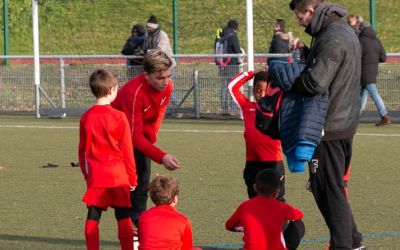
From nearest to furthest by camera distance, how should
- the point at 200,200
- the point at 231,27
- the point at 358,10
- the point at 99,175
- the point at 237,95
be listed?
the point at 99,175, the point at 237,95, the point at 200,200, the point at 231,27, the point at 358,10

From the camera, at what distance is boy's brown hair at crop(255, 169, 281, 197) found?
8047 millimetres

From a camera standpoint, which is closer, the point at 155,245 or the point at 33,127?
the point at 155,245

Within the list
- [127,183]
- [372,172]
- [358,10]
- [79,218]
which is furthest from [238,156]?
[358,10]

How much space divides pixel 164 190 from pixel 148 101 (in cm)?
145

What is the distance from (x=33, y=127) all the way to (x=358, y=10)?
14.5 metres

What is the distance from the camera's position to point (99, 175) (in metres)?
8.41

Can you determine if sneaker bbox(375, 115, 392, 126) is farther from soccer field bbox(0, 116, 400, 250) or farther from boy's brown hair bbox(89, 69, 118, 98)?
boy's brown hair bbox(89, 69, 118, 98)

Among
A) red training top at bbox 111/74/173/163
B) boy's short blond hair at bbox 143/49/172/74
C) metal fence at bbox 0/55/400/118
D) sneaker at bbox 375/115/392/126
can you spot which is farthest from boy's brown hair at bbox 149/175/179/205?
metal fence at bbox 0/55/400/118

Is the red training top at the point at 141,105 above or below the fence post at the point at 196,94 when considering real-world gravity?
above

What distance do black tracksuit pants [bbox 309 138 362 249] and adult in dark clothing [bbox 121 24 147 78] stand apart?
50.4ft

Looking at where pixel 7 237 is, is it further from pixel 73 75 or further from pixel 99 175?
pixel 73 75

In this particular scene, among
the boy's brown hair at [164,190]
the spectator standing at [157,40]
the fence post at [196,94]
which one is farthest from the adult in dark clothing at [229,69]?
the boy's brown hair at [164,190]

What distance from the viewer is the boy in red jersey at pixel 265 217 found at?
795 centimetres

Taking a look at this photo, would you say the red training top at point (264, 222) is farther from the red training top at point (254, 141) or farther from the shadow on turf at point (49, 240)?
the shadow on turf at point (49, 240)
